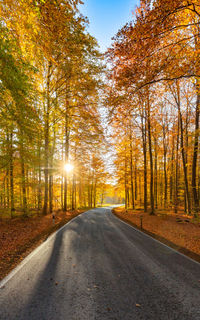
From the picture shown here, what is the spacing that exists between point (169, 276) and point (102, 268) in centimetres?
190

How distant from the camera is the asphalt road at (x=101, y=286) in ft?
7.97

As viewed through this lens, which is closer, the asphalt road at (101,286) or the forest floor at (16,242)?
the asphalt road at (101,286)

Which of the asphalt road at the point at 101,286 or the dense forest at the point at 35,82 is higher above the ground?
the dense forest at the point at 35,82

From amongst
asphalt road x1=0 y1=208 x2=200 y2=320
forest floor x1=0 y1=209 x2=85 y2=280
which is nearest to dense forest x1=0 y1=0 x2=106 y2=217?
forest floor x1=0 y1=209 x2=85 y2=280

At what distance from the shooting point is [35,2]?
4285mm

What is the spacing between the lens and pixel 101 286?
313cm

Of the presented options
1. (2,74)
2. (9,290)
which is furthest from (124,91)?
(9,290)

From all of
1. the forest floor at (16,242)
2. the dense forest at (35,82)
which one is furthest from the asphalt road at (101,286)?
the dense forest at (35,82)

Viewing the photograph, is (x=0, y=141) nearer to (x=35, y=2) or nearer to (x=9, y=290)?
(x=35, y=2)

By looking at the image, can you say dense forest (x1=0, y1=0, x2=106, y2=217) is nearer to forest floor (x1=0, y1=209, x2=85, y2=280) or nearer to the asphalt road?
forest floor (x1=0, y1=209, x2=85, y2=280)

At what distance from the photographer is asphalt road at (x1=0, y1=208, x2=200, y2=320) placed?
2.43 m

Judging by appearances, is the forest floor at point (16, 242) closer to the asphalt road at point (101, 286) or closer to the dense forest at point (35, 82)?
the asphalt road at point (101, 286)

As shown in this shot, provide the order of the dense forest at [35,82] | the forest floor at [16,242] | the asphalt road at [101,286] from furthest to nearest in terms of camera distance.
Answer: the dense forest at [35,82]
the forest floor at [16,242]
the asphalt road at [101,286]

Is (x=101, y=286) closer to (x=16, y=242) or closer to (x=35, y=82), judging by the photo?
(x=16, y=242)
